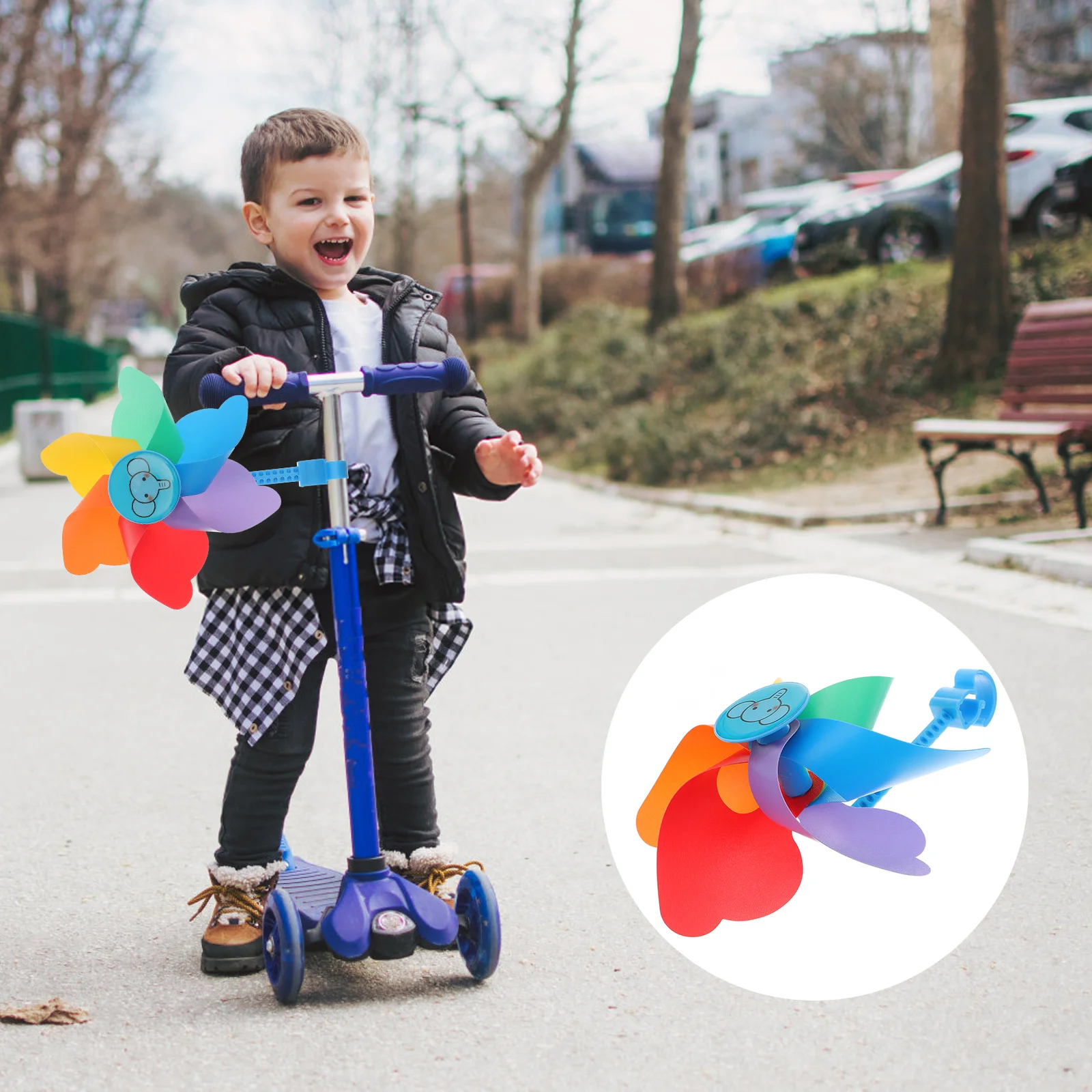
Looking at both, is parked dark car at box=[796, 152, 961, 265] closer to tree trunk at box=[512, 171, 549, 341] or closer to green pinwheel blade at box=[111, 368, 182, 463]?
tree trunk at box=[512, 171, 549, 341]

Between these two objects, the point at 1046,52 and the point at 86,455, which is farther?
the point at 1046,52

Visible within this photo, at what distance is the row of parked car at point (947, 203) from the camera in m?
15.6

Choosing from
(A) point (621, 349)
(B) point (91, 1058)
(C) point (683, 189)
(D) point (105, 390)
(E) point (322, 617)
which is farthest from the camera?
(D) point (105, 390)

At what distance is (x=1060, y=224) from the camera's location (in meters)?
15.5

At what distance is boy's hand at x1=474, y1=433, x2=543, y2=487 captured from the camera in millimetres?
2795

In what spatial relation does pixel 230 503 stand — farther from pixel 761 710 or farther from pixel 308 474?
pixel 761 710

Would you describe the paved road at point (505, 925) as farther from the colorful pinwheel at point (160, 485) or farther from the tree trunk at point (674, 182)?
the tree trunk at point (674, 182)

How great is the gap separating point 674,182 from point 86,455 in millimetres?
18777

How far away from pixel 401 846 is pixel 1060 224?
46.8 feet

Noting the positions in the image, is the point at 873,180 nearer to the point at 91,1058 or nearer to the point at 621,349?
the point at 621,349

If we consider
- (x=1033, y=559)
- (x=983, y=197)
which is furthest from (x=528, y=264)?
(x=1033, y=559)

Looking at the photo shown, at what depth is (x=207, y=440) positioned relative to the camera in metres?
2.57

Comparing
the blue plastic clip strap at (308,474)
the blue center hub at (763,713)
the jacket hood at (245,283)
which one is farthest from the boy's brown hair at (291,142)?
the blue center hub at (763,713)

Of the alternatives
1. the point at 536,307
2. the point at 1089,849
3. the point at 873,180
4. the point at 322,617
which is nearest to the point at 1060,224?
the point at 873,180
